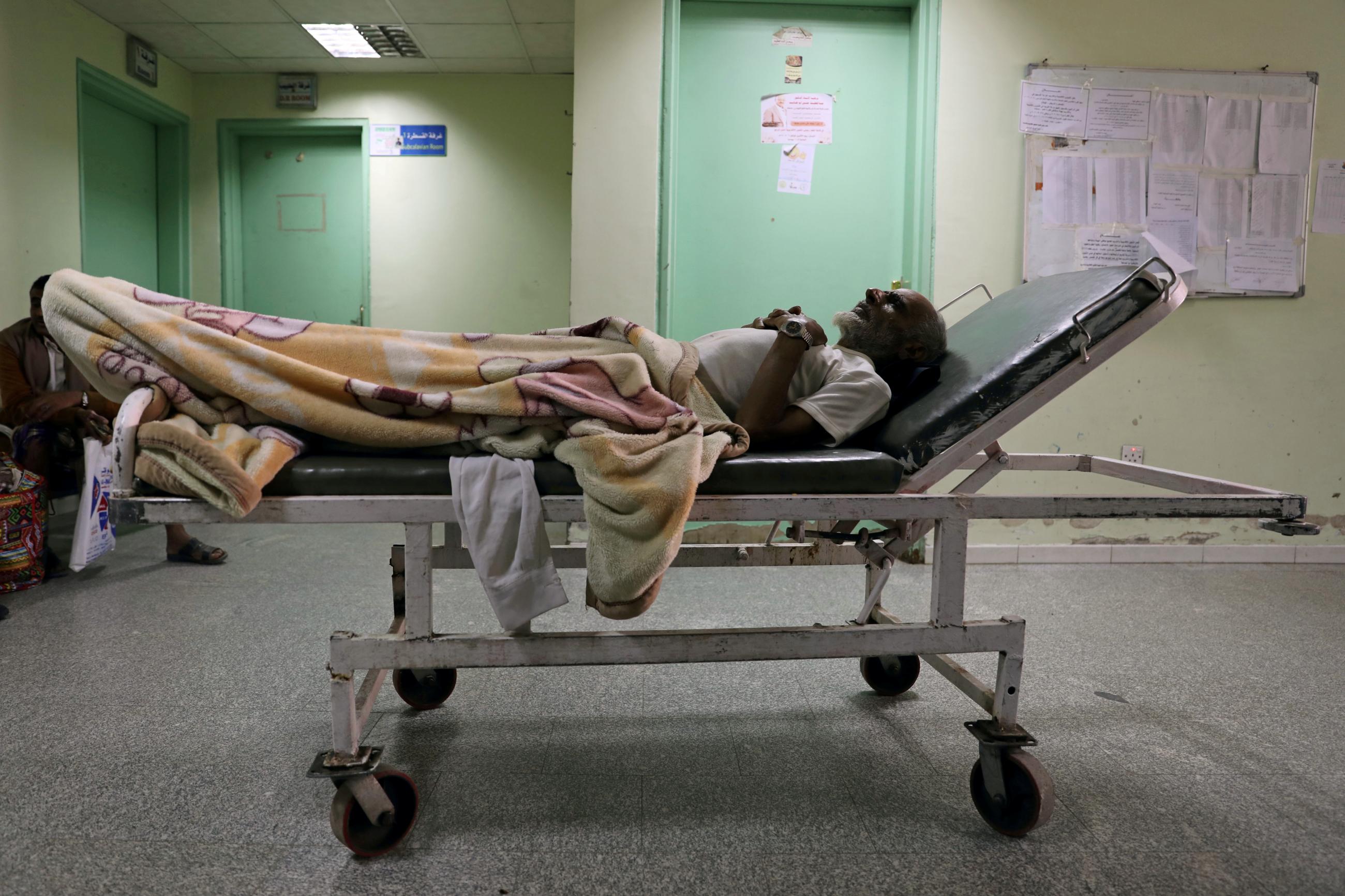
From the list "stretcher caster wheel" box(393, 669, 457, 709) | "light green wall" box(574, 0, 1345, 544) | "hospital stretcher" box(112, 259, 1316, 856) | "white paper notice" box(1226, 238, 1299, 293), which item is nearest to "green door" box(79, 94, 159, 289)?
"light green wall" box(574, 0, 1345, 544)

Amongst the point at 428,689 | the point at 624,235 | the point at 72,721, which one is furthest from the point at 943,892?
the point at 624,235

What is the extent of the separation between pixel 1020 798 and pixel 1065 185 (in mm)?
2544

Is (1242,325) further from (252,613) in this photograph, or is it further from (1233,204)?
(252,613)

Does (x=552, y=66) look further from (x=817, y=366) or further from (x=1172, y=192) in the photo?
(x=817, y=366)

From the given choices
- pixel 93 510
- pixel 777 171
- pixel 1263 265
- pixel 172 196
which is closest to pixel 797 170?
pixel 777 171

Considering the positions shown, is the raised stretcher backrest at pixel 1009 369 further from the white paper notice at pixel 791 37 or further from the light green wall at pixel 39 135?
the light green wall at pixel 39 135

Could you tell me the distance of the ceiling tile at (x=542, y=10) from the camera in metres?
3.48

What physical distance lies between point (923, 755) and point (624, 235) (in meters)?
2.18

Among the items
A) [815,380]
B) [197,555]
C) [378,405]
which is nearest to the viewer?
[378,405]

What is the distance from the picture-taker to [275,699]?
170 centimetres

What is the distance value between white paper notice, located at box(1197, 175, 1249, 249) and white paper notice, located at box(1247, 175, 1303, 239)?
1.9 inches

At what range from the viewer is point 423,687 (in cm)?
167

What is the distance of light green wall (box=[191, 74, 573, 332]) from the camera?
169 inches

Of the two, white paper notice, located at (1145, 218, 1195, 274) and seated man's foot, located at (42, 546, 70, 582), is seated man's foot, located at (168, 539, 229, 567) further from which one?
white paper notice, located at (1145, 218, 1195, 274)
